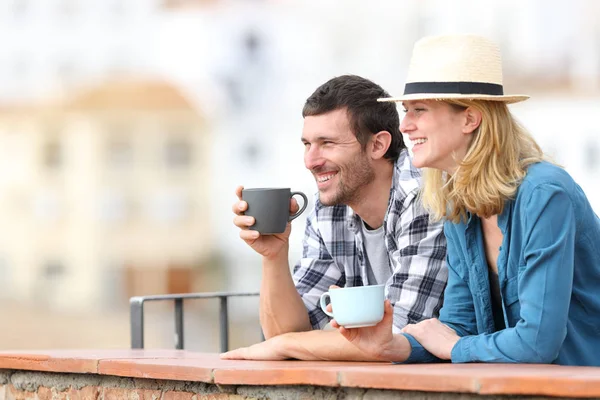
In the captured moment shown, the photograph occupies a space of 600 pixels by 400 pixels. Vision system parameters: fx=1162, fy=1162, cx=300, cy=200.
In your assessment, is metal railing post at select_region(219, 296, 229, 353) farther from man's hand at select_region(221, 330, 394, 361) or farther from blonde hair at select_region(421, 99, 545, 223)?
blonde hair at select_region(421, 99, 545, 223)

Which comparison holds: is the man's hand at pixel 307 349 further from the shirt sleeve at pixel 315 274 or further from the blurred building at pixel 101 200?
the blurred building at pixel 101 200

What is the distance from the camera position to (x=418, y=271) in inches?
125

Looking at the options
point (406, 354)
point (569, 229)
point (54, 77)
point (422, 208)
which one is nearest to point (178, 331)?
point (422, 208)

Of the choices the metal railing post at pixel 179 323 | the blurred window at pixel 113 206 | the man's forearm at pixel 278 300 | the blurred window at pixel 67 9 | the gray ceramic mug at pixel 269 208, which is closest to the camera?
the gray ceramic mug at pixel 269 208

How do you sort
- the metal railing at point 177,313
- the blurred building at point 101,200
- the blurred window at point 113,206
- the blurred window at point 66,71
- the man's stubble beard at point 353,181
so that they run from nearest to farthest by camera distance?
the man's stubble beard at point 353,181 → the metal railing at point 177,313 → the blurred building at point 101,200 → the blurred window at point 113,206 → the blurred window at point 66,71

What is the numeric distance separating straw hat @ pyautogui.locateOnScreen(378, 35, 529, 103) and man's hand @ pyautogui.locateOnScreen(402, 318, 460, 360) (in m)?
0.56

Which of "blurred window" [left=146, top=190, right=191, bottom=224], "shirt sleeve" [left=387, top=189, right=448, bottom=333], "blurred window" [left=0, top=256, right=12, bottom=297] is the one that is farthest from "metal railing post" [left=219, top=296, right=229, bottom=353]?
"blurred window" [left=0, top=256, right=12, bottom=297]

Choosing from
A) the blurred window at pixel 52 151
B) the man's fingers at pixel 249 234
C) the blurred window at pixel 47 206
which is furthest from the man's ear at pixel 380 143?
the blurred window at pixel 52 151

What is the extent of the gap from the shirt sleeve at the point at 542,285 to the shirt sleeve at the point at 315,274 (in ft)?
3.13

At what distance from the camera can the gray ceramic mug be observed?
3033mm

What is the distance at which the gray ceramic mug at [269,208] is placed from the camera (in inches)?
119

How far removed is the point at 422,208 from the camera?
325 centimetres

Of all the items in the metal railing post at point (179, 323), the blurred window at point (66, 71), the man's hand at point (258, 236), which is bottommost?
the metal railing post at point (179, 323)

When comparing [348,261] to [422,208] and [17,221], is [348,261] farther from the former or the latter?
[17,221]
